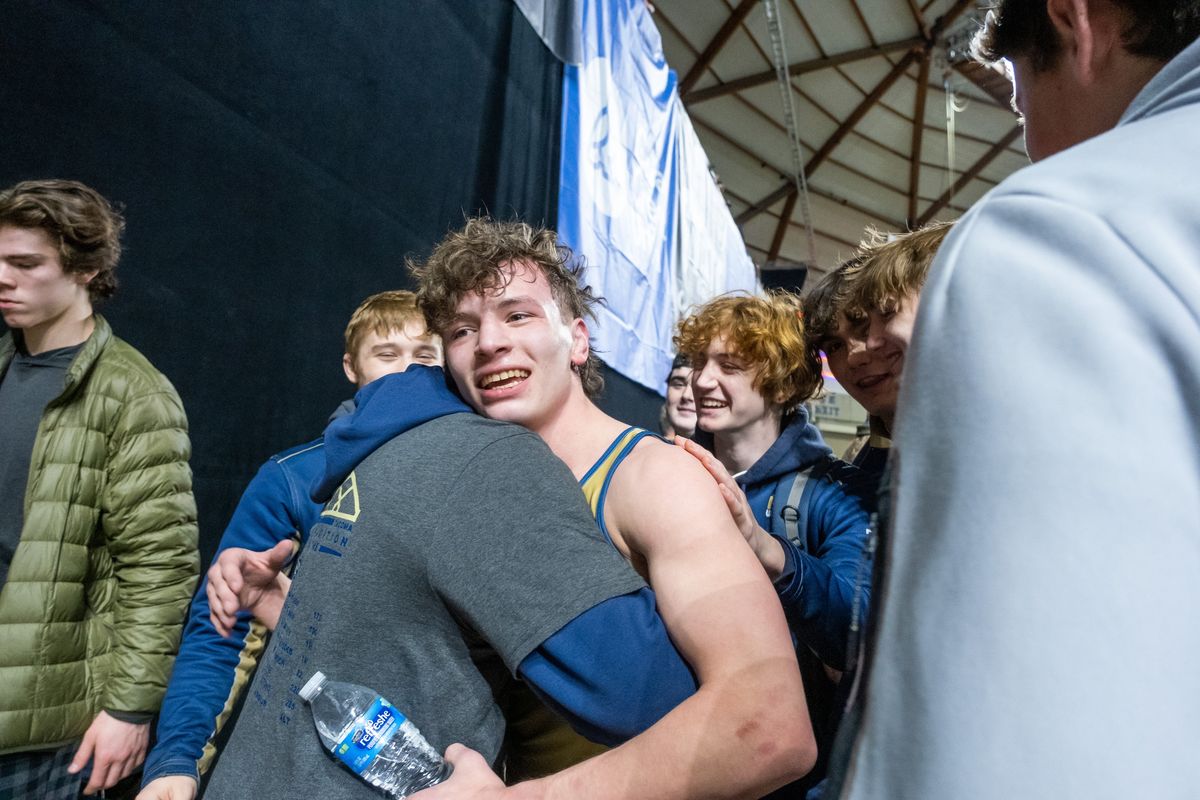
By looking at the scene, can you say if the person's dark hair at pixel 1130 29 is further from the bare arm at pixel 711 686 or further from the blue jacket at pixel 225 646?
the blue jacket at pixel 225 646

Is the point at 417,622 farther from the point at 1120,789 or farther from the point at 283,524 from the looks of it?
the point at 283,524

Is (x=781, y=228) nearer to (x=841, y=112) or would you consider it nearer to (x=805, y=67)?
(x=841, y=112)

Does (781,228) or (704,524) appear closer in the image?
(704,524)

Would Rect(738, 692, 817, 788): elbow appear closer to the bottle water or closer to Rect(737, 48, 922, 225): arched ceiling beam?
the bottle water

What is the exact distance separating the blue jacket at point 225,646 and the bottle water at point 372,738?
2.52 feet

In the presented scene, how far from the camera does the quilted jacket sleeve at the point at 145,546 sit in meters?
1.68

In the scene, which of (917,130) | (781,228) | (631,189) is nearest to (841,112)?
(917,130)

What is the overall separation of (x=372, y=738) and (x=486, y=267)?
799mm

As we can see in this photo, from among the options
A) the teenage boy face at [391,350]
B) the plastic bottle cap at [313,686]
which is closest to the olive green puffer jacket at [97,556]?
the teenage boy face at [391,350]

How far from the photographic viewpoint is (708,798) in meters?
0.77

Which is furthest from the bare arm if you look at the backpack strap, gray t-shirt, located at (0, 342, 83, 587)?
gray t-shirt, located at (0, 342, 83, 587)

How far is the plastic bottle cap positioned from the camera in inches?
34.6

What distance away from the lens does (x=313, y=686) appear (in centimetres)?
88

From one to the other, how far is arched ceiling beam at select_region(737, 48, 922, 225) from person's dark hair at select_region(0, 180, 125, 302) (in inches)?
510
